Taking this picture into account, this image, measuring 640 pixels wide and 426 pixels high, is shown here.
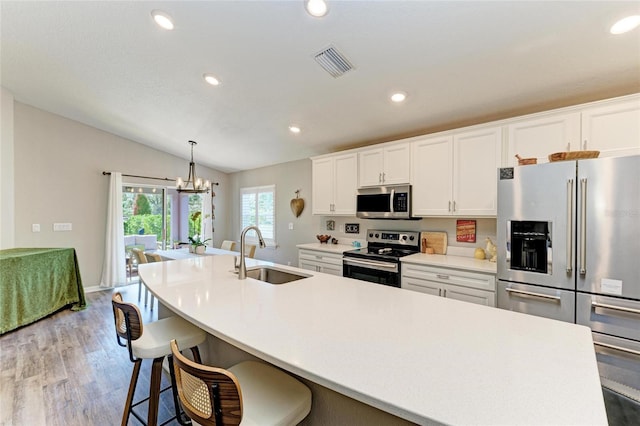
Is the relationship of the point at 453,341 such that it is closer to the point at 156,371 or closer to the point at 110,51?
the point at 156,371

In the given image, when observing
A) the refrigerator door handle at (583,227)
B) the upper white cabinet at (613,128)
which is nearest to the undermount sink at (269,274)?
the refrigerator door handle at (583,227)

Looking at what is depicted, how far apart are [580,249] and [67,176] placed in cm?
664

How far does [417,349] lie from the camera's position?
99 centimetres

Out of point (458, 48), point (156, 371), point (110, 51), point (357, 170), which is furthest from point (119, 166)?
point (458, 48)

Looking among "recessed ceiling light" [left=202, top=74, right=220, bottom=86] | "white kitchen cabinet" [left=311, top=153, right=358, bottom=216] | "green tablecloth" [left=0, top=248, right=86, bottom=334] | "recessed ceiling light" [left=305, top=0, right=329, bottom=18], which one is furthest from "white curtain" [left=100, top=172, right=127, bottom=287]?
"recessed ceiling light" [left=305, top=0, right=329, bottom=18]

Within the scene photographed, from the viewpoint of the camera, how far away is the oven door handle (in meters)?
2.96

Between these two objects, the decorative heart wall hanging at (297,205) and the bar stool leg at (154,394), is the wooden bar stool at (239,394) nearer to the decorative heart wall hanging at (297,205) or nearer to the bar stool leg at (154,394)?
the bar stool leg at (154,394)

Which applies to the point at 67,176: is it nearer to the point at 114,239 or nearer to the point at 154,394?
the point at 114,239

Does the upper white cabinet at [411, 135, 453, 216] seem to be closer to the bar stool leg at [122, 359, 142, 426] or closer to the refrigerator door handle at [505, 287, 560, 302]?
the refrigerator door handle at [505, 287, 560, 302]

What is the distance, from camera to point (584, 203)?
1.88 m

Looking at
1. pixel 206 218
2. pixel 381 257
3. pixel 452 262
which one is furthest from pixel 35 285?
pixel 452 262

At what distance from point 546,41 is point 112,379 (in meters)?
4.13

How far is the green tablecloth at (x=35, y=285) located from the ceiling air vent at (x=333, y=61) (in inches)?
163

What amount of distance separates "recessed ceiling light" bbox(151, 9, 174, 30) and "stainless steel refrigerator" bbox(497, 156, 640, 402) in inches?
111
